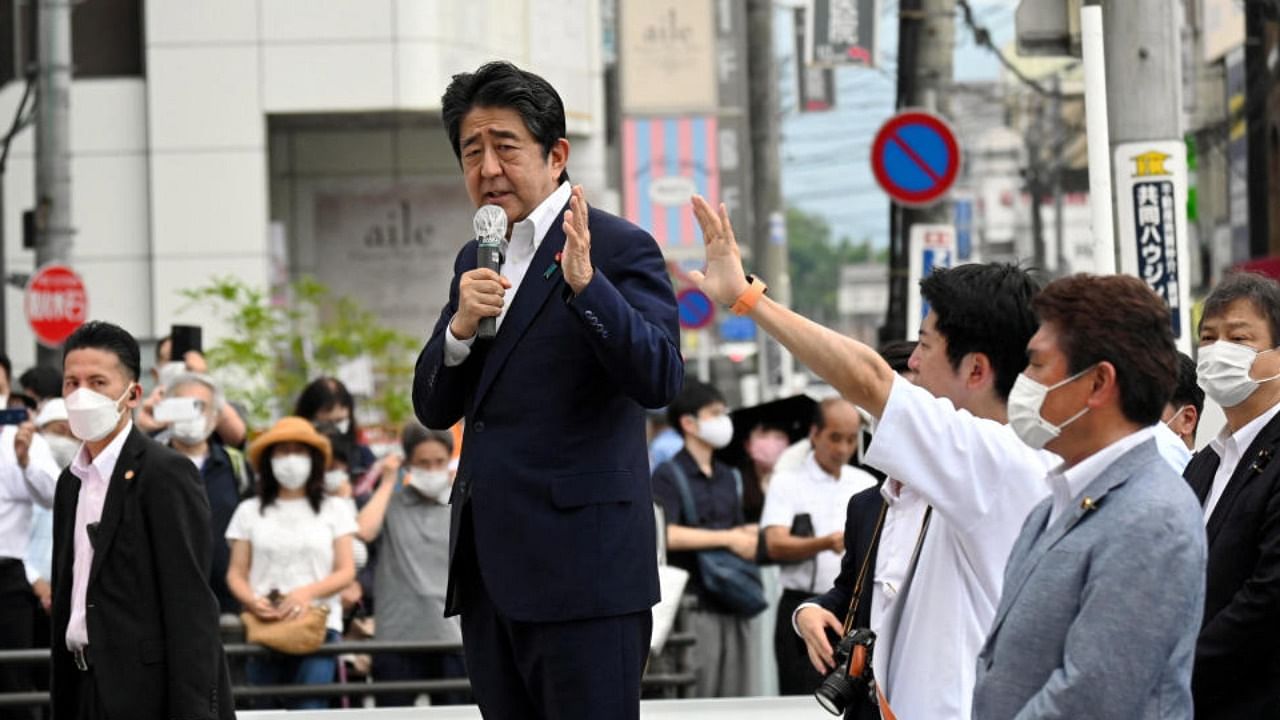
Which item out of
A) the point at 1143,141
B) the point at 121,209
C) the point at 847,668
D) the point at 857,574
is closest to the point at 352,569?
the point at 1143,141

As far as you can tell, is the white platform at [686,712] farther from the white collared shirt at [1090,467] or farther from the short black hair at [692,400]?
the short black hair at [692,400]

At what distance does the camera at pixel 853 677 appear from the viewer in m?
4.77

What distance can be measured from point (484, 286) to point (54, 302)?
15.6 meters

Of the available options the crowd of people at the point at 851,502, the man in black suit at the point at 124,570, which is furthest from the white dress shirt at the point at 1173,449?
the man in black suit at the point at 124,570

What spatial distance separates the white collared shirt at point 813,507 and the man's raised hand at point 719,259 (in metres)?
6.12

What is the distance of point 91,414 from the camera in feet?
21.7

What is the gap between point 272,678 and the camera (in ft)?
31.8

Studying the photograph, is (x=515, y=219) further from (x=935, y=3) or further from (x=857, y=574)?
(x=935, y=3)

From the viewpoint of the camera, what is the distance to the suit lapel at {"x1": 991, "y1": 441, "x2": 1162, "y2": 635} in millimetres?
3686

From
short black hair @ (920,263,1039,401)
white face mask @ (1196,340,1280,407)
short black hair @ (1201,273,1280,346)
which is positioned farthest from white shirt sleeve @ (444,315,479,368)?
short black hair @ (1201,273,1280,346)

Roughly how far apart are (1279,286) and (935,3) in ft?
30.7

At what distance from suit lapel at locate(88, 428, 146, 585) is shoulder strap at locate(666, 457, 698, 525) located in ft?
15.9

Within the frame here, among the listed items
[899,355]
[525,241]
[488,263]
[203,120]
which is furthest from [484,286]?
[203,120]

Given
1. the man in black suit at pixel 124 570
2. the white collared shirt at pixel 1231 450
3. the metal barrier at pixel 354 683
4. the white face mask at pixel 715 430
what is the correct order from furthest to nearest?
1. the white face mask at pixel 715 430
2. the metal barrier at pixel 354 683
3. the man in black suit at pixel 124 570
4. the white collared shirt at pixel 1231 450
